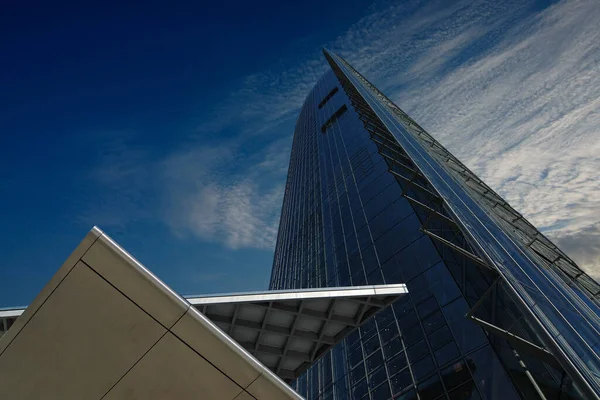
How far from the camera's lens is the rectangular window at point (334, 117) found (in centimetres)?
6287

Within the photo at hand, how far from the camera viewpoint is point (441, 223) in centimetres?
2119

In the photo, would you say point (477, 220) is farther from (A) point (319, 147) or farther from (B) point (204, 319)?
(A) point (319, 147)

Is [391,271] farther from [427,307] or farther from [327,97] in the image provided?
[327,97]

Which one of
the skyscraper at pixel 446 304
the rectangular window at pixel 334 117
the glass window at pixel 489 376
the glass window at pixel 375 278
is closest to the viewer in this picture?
the skyscraper at pixel 446 304

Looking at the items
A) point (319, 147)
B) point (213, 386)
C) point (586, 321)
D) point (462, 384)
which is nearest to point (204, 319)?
point (213, 386)

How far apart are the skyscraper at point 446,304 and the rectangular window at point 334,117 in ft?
91.2

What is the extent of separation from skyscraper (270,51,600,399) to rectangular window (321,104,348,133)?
91.2 feet

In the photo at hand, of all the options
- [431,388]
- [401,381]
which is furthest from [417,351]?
[431,388]

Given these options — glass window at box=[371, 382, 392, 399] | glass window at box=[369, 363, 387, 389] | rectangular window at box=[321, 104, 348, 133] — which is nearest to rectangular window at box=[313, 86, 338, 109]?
rectangular window at box=[321, 104, 348, 133]

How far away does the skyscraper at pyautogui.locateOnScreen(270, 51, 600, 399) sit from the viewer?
11.4 meters

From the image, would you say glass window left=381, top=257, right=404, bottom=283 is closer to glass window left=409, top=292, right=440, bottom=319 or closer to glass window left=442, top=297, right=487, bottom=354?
glass window left=409, top=292, right=440, bottom=319

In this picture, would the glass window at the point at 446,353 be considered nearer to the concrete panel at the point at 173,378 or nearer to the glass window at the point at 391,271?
the glass window at the point at 391,271

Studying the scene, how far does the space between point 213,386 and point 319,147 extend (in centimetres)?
5929

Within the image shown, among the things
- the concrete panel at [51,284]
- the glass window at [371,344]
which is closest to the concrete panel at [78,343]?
the concrete panel at [51,284]
